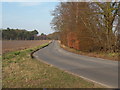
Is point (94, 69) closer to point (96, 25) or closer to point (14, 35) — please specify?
point (96, 25)

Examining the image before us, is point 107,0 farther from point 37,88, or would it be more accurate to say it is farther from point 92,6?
point 37,88

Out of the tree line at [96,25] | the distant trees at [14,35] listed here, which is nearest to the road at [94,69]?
the tree line at [96,25]

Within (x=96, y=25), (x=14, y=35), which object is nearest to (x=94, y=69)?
(x=96, y=25)

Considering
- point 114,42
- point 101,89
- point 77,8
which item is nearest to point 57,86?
point 101,89

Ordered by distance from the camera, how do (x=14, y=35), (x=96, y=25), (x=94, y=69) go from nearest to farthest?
1. (x=94, y=69)
2. (x=96, y=25)
3. (x=14, y=35)

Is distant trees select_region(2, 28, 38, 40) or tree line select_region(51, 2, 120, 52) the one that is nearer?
tree line select_region(51, 2, 120, 52)

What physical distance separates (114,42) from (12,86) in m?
15.9

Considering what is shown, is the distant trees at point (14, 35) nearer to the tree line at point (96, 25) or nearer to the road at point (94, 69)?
the tree line at point (96, 25)

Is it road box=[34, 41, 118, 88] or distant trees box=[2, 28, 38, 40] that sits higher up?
distant trees box=[2, 28, 38, 40]

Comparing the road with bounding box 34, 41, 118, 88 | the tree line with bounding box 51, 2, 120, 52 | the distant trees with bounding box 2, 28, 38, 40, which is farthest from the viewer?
the distant trees with bounding box 2, 28, 38, 40

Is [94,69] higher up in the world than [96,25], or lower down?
lower down

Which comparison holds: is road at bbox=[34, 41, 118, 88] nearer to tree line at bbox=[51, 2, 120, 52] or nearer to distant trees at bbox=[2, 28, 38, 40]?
tree line at bbox=[51, 2, 120, 52]

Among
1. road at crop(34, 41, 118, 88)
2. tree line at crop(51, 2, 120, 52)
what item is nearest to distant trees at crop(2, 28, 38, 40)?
tree line at crop(51, 2, 120, 52)

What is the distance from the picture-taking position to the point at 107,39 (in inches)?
810
